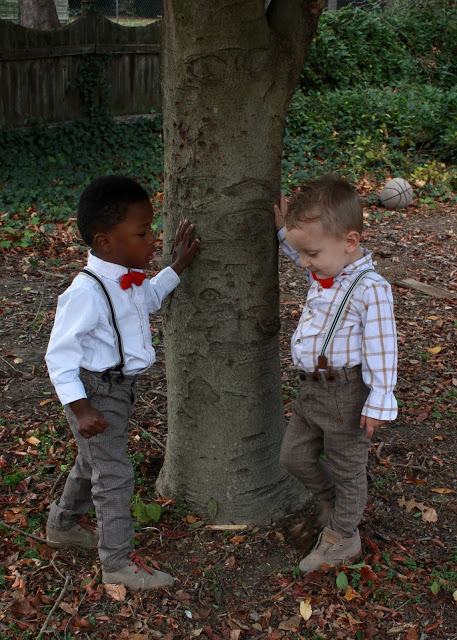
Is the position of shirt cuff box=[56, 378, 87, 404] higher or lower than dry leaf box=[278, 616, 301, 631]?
higher

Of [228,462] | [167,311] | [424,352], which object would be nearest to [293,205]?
[167,311]

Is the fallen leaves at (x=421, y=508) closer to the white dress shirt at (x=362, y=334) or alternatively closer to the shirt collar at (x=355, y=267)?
the white dress shirt at (x=362, y=334)

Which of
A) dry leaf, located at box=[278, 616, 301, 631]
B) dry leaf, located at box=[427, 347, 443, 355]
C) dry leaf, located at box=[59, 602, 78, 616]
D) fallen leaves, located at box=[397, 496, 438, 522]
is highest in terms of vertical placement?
fallen leaves, located at box=[397, 496, 438, 522]

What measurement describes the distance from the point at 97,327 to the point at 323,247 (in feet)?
3.10

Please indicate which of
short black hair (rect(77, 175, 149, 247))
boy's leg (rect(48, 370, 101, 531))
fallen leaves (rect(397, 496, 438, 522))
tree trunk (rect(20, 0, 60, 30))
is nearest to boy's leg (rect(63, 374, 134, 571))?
boy's leg (rect(48, 370, 101, 531))

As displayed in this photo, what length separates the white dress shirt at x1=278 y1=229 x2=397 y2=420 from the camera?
2705 mm

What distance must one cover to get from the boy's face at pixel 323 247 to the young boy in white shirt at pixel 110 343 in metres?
0.50

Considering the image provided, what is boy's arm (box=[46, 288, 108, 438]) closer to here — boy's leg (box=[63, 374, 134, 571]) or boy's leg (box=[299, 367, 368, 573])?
boy's leg (box=[63, 374, 134, 571])

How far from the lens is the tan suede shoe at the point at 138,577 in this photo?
9.64 ft

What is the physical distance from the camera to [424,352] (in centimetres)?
538

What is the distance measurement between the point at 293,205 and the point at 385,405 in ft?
2.88

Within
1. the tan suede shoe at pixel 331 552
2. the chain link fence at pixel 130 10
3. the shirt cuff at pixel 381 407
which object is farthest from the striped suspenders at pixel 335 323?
the chain link fence at pixel 130 10

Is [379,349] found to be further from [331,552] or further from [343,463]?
[331,552]

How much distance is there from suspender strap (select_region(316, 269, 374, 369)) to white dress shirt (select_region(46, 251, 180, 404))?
27.7 inches
